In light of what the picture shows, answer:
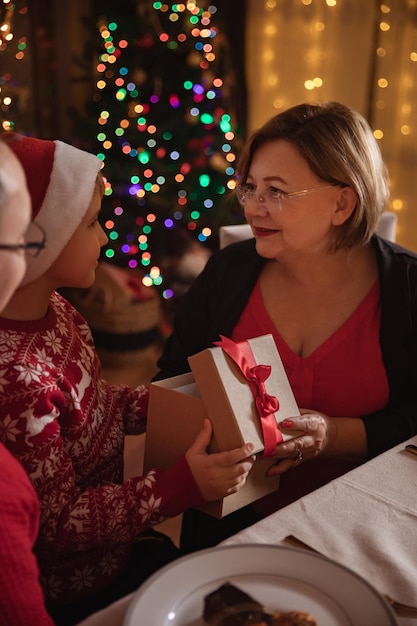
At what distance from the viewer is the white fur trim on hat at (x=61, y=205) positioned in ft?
3.43

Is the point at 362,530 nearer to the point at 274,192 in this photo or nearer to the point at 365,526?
the point at 365,526

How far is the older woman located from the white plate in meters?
0.72

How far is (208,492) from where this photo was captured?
3.89 ft

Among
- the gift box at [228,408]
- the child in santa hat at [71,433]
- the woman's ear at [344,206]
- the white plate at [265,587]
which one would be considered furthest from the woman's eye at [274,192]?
the white plate at [265,587]

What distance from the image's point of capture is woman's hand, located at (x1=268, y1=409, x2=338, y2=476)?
131 cm

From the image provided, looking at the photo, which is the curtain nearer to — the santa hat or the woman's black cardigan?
the woman's black cardigan

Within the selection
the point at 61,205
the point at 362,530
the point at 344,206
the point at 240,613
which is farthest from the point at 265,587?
the point at 344,206

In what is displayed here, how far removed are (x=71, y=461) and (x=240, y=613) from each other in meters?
0.51

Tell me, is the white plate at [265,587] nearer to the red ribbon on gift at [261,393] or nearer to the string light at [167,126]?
the red ribbon on gift at [261,393]

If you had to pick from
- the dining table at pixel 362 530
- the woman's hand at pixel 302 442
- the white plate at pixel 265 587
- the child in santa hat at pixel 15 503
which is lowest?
the woman's hand at pixel 302 442

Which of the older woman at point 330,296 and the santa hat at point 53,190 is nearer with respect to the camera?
the santa hat at point 53,190

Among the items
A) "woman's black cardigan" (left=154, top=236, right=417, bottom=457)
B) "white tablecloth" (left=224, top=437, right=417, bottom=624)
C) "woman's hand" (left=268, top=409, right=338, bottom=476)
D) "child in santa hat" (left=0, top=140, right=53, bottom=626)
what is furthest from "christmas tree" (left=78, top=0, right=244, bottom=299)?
"child in santa hat" (left=0, top=140, right=53, bottom=626)

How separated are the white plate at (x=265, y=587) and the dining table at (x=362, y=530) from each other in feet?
0.25

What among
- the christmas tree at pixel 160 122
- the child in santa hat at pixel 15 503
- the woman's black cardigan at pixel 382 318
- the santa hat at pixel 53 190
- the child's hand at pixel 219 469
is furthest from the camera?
the christmas tree at pixel 160 122
